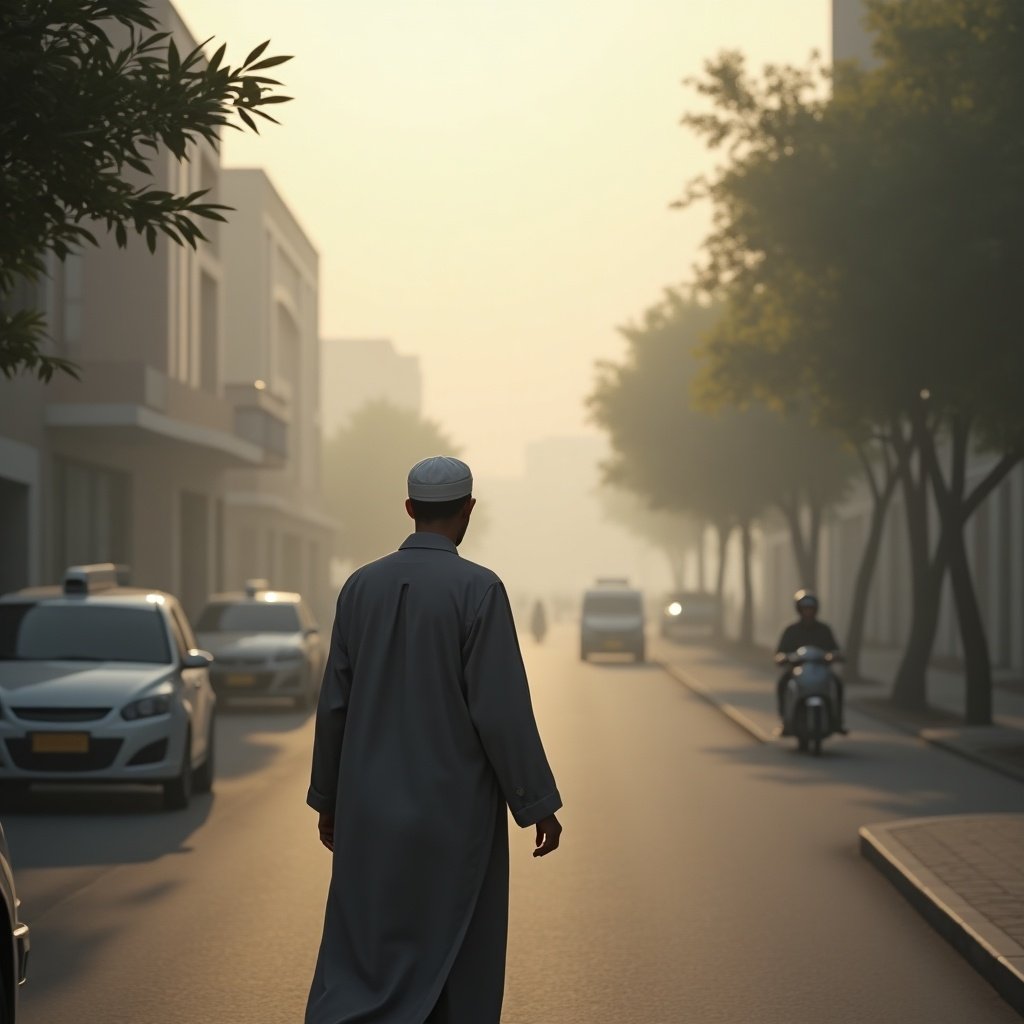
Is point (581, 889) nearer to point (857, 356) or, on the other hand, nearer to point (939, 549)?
point (857, 356)

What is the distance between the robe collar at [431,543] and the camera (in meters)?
5.19

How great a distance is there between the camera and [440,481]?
17.2 ft

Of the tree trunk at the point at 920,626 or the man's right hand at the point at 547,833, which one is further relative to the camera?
the tree trunk at the point at 920,626

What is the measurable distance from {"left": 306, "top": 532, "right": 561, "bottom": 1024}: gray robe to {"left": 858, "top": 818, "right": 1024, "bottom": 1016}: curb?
277 cm

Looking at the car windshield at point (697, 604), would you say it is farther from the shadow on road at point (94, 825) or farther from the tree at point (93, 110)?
the tree at point (93, 110)

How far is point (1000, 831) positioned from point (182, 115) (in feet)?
20.9

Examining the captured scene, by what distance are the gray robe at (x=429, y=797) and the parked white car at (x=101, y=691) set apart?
8749mm

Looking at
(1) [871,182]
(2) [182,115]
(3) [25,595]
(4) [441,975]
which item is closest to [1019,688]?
(1) [871,182]

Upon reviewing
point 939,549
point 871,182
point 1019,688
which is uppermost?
point 871,182

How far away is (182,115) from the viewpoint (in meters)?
9.28

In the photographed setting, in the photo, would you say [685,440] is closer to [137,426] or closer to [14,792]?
[137,426]

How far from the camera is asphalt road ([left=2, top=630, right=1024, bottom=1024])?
281 inches

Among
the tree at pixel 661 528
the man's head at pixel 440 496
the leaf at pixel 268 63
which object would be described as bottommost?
the man's head at pixel 440 496

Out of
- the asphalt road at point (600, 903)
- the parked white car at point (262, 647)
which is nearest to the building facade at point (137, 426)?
the parked white car at point (262, 647)
